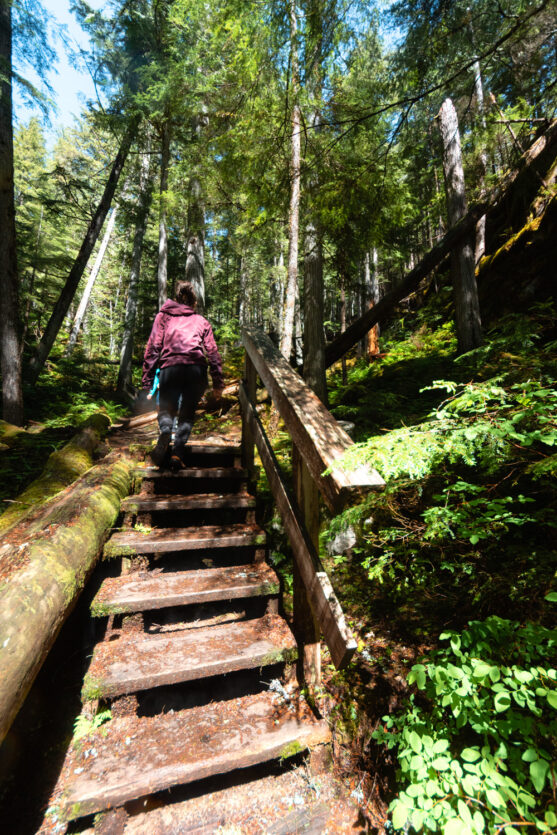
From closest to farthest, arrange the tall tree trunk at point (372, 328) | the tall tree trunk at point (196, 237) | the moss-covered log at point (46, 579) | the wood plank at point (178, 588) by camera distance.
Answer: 1. the moss-covered log at point (46, 579)
2. the wood plank at point (178, 588)
3. the tall tree trunk at point (196, 237)
4. the tall tree trunk at point (372, 328)

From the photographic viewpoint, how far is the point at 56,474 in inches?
144

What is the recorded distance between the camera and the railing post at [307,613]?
2.20 meters

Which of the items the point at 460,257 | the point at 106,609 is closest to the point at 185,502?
the point at 106,609

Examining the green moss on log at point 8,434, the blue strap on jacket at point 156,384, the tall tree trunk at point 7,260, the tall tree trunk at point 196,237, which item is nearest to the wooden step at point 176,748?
the blue strap on jacket at point 156,384

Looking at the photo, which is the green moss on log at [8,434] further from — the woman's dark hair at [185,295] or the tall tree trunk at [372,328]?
the tall tree trunk at [372,328]

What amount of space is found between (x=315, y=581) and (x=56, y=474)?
3.14 meters

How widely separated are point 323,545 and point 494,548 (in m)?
1.43

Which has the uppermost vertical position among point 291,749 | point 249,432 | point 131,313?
point 131,313

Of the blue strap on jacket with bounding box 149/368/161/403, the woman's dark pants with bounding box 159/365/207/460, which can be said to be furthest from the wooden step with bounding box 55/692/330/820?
the blue strap on jacket with bounding box 149/368/161/403

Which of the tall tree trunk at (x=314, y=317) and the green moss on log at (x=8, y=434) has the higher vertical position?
the tall tree trunk at (x=314, y=317)

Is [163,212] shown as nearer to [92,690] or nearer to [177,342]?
[177,342]

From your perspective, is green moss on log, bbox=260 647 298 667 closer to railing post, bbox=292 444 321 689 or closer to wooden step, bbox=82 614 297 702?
wooden step, bbox=82 614 297 702

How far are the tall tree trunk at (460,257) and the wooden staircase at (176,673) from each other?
5.45 metres

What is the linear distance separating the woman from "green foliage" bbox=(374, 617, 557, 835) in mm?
2693
